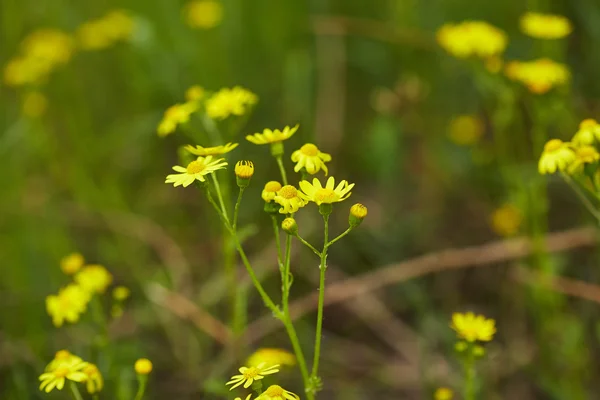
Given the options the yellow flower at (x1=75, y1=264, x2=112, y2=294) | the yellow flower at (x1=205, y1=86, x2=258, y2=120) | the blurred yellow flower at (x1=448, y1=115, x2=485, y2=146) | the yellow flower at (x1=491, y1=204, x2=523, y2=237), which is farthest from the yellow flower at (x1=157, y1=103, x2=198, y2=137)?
the blurred yellow flower at (x1=448, y1=115, x2=485, y2=146)

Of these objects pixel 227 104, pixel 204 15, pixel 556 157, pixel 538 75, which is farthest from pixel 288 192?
pixel 204 15

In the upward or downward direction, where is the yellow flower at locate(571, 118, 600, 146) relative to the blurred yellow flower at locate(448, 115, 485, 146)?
downward

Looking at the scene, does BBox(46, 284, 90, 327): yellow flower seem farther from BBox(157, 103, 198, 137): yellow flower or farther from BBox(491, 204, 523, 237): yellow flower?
BBox(491, 204, 523, 237): yellow flower

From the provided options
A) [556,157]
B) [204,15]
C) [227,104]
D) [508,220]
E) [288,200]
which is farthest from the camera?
[204,15]

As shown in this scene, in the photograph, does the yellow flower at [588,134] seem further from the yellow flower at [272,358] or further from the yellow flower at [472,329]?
the yellow flower at [272,358]

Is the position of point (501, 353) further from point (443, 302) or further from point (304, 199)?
point (304, 199)

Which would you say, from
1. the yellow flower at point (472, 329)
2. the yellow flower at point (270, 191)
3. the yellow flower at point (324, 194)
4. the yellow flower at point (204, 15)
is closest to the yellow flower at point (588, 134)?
the yellow flower at point (472, 329)

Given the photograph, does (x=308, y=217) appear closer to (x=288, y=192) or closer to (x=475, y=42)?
(x=475, y=42)
